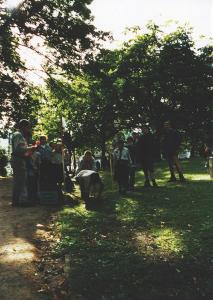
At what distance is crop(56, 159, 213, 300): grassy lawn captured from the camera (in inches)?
201

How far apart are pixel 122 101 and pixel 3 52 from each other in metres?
22.2

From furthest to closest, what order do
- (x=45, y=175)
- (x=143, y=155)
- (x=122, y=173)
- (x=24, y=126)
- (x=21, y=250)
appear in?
(x=143, y=155)
(x=122, y=173)
(x=45, y=175)
(x=24, y=126)
(x=21, y=250)

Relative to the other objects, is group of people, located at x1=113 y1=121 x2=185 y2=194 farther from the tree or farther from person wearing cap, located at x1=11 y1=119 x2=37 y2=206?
the tree

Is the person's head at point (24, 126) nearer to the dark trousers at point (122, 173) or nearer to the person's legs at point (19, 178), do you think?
the person's legs at point (19, 178)

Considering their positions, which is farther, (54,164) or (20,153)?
(54,164)

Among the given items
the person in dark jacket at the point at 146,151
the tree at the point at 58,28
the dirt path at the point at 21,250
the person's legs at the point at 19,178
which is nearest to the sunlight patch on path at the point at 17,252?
the dirt path at the point at 21,250

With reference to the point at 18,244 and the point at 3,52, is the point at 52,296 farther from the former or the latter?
the point at 3,52

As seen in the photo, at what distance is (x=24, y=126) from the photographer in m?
11.3

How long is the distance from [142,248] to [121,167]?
22.9 ft

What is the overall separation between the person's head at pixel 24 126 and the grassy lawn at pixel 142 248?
96.7 inches

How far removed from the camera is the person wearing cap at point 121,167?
1354cm

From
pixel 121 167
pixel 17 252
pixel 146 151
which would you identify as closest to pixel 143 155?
pixel 146 151

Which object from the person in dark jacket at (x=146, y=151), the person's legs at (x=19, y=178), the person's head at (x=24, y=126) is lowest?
the person's legs at (x=19, y=178)

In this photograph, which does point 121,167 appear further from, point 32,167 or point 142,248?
point 142,248
